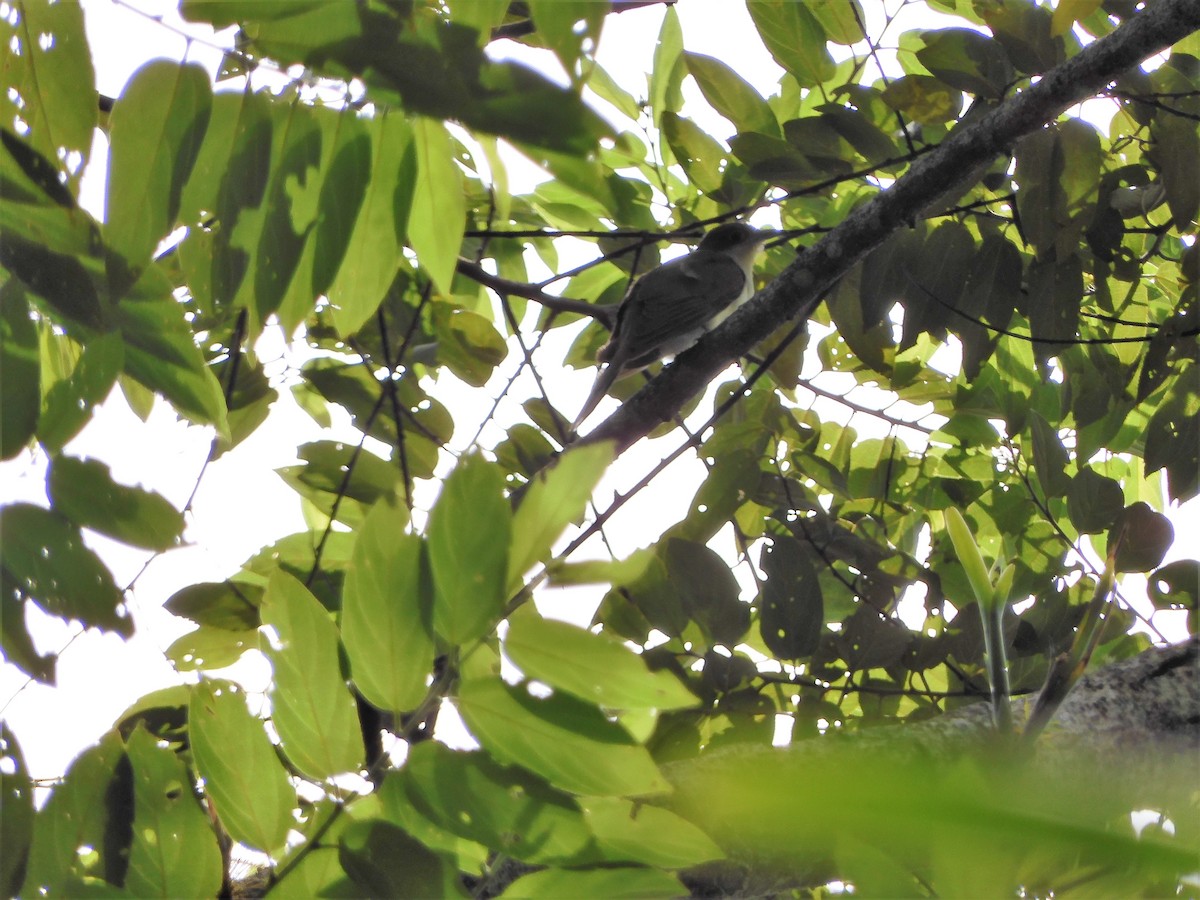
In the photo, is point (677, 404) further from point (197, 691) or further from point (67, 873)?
point (67, 873)

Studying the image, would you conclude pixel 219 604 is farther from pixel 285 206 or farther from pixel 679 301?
pixel 679 301

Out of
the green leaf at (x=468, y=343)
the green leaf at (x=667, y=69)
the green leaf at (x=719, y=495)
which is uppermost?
the green leaf at (x=667, y=69)

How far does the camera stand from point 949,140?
2.51 metres

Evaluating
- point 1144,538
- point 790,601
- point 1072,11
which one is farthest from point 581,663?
point 1072,11

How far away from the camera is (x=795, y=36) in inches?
113

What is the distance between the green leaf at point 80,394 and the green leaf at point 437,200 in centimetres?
48

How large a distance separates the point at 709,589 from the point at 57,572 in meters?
1.46

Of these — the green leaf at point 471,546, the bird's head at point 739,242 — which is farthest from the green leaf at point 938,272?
the bird's head at point 739,242

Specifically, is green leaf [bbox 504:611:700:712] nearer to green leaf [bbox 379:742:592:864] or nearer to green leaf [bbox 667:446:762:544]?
green leaf [bbox 379:742:592:864]

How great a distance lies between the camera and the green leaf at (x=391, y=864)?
120 centimetres

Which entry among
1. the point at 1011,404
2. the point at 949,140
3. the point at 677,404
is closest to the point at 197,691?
the point at 677,404

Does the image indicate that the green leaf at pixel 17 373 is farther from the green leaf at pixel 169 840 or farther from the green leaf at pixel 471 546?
the green leaf at pixel 471 546

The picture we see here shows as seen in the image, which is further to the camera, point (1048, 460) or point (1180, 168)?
point (1048, 460)

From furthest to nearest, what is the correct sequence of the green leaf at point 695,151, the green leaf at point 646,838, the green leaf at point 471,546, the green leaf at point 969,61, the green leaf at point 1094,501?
the green leaf at point 695,151, the green leaf at point 1094,501, the green leaf at point 969,61, the green leaf at point 646,838, the green leaf at point 471,546
